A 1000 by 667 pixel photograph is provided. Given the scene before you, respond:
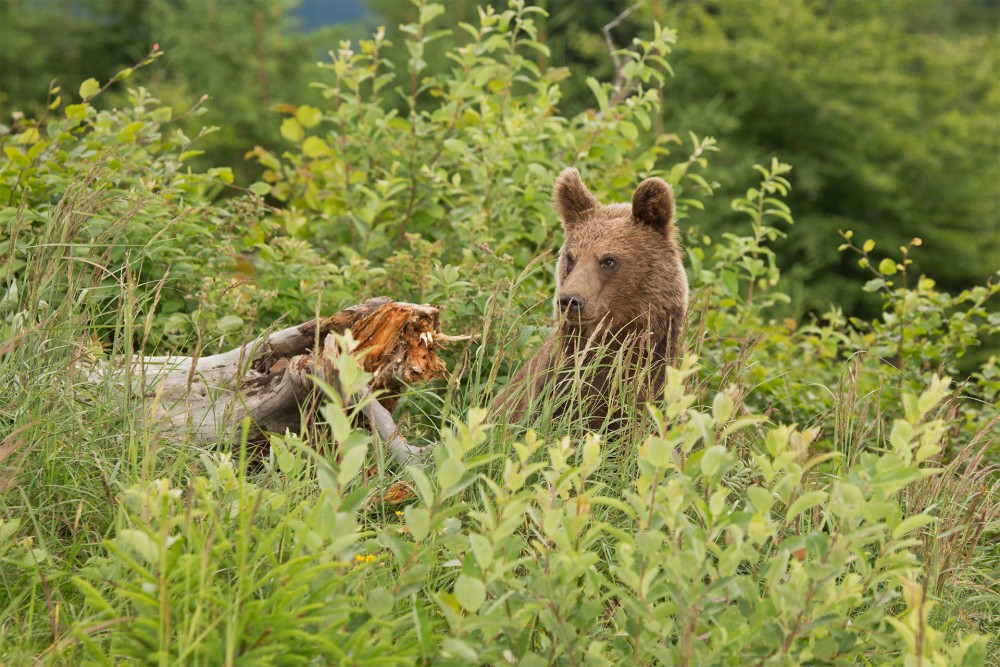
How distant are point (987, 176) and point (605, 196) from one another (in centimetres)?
1723

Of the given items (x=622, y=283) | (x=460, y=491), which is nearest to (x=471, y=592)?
(x=460, y=491)

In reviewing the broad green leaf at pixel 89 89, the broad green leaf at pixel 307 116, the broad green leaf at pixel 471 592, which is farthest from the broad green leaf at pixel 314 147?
the broad green leaf at pixel 471 592

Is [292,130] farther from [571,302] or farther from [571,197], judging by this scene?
[571,302]

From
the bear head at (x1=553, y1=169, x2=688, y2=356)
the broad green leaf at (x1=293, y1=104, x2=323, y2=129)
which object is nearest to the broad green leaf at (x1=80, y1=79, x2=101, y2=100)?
the broad green leaf at (x1=293, y1=104, x2=323, y2=129)

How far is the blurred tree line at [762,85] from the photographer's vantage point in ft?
63.5

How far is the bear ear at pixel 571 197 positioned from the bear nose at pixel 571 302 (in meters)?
0.72

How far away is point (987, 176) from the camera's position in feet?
68.5

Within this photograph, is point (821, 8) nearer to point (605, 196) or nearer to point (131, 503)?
point (605, 196)

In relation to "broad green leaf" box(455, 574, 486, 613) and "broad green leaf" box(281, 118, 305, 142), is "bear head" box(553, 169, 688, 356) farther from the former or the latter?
"broad green leaf" box(281, 118, 305, 142)

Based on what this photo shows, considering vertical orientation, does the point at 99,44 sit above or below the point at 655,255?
below

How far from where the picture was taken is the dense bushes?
242cm

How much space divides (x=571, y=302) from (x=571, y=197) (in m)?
0.79

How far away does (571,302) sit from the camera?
4.46m

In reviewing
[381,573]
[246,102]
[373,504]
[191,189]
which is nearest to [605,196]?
[191,189]
